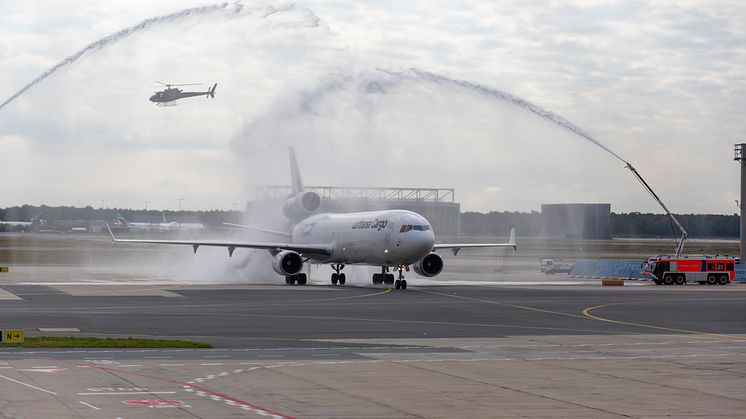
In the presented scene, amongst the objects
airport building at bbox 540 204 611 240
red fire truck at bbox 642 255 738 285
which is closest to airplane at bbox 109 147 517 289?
red fire truck at bbox 642 255 738 285

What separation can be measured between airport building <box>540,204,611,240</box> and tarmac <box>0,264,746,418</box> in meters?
81.6

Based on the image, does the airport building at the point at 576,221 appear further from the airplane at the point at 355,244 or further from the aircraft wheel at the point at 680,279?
the airplane at the point at 355,244

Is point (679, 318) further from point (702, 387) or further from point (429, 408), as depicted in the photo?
point (429, 408)

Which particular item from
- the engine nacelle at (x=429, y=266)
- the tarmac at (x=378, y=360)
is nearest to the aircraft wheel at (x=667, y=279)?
the engine nacelle at (x=429, y=266)

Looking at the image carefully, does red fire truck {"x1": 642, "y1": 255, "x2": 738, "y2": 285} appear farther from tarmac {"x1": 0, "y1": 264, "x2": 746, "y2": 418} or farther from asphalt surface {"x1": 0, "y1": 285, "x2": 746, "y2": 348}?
tarmac {"x1": 0, "y1": 264, "x2": 746, "y2": 418}

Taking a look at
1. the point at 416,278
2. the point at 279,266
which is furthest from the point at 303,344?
the point at 416,278

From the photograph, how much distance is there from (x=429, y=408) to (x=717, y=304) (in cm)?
3750

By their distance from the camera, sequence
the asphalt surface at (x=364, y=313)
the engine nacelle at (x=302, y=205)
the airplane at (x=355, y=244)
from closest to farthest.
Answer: the asphalt surface at (x=364, y=313), the airplane at (x=355, y=244), the engine nacelle at (x=302, y=205)

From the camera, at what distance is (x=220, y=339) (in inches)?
1196

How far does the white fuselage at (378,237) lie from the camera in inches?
2461

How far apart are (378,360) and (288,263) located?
43.6 meters

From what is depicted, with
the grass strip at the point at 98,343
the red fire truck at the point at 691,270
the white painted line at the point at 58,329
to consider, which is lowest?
the white painted line at the point at 58,329

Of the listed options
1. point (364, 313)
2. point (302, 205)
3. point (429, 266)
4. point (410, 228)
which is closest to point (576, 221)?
point (302, 205)

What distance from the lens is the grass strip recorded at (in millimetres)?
27172
